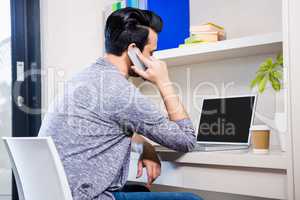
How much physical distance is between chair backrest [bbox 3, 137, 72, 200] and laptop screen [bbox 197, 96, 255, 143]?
92 centimetres

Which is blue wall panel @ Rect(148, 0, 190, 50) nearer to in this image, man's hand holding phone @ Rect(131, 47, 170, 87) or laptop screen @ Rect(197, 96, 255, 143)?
laptop screen @ Rect(197, 96, 255, 143)

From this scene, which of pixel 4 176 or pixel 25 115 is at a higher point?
pixel 25 115

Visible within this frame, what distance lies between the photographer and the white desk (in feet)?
4.26

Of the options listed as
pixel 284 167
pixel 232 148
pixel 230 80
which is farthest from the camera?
pixel 230 80

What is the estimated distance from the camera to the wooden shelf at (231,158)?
129cm

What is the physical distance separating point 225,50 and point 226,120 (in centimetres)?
33

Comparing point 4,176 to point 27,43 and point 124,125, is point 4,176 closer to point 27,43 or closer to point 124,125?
point 27,43

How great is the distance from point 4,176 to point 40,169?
1.24m

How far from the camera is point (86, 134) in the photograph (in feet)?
4.17

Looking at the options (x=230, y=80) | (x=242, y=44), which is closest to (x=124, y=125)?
(x=242, y=44)

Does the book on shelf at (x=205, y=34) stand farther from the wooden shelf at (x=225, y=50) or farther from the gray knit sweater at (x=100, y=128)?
the gray knit sweater at (x=100, y=128)

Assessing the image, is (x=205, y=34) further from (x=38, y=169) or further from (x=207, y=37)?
(x=38, y=169)

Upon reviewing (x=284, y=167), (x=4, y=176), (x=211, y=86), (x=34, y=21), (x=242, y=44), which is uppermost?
(x=34, y=21)

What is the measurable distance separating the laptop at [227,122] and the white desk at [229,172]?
188mm
